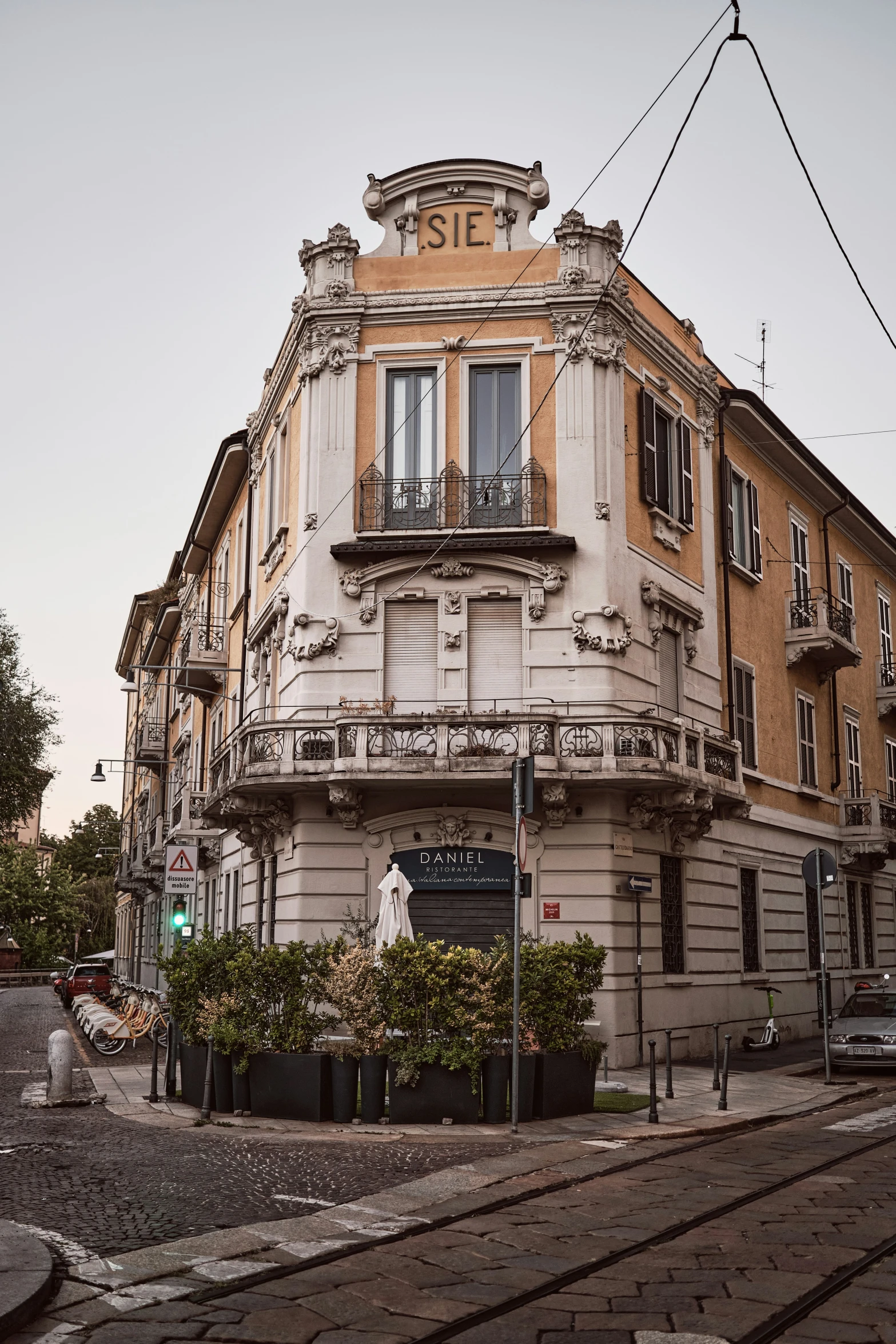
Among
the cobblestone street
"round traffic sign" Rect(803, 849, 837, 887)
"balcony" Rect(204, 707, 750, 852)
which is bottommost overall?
the cobblestone street

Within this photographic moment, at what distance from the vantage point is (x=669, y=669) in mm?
21953

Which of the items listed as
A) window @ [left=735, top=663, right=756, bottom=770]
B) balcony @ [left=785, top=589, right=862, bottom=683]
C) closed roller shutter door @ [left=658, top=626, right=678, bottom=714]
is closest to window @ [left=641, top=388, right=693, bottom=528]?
closed roller shutter door @ [left=658, top=626, right=678, bottom=714]

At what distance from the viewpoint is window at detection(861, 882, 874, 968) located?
1224 inches

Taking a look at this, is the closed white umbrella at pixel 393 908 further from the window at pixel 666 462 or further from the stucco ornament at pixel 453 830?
the window at pixel 666 462

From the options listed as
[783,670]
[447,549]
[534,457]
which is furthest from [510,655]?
[783,670]

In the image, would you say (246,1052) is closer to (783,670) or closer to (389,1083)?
(389,1083)

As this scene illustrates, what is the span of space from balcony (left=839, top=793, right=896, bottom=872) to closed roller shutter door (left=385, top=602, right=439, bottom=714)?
14.3 meters

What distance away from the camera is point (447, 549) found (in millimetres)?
19891

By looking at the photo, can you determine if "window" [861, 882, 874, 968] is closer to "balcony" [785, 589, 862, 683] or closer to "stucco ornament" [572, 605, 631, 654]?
"balcony" [785, 589, 862, 683]

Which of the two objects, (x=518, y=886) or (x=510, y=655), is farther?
(x=510, y=655)

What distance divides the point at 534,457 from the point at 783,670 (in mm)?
9983

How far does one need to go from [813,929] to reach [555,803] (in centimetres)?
1175

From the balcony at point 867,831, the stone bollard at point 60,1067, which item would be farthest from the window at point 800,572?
the stone bollard at point 60,1067

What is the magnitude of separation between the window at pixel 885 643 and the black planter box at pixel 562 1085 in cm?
2389
